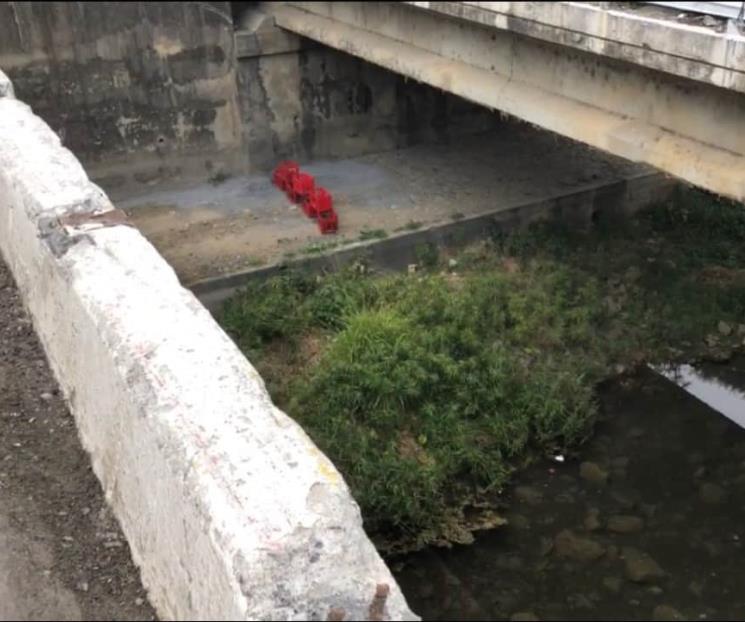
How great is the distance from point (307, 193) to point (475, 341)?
13.6 ft

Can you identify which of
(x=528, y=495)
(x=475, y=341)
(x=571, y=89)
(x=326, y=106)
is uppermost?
(x=571, y=89)

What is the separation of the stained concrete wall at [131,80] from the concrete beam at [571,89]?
2.24 m

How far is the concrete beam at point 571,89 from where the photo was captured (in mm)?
7376

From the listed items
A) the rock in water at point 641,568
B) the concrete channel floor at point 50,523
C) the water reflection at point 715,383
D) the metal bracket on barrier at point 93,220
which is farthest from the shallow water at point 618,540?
the metal bracket on barrier at point 93,220

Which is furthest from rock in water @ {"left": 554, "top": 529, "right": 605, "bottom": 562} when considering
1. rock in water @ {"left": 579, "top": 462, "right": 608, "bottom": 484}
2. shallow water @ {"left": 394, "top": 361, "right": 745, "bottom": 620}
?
rock in water @ {"left": 579, "top": 462, "right": 608, "bottom": 484}

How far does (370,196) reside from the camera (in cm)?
1268

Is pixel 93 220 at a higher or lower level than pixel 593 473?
higher

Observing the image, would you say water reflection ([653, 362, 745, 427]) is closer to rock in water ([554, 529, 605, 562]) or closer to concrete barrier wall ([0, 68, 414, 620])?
rock in water ([554, 529, 605, 562])

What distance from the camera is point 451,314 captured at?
9.43 meters

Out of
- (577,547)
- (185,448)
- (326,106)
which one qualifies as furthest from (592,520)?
(326,106)

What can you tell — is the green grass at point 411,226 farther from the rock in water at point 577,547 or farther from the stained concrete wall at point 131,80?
the rock in water at point 577,547

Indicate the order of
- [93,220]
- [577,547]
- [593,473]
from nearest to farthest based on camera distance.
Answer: [93,220]
[577,547]
[593,473]

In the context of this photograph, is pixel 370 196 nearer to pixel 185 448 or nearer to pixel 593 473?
pixel 593 473

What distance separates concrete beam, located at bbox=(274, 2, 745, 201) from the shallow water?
2305 millimetres
